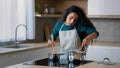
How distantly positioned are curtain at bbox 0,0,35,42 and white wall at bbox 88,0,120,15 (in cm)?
106

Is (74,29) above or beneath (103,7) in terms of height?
beneath

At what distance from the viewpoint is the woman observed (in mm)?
3193

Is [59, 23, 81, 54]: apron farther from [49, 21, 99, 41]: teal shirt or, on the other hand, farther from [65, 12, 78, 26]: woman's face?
[65, 12, 78, 26]: woman's face

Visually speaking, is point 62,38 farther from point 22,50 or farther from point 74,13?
point 22,50

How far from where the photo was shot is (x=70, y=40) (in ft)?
11.3

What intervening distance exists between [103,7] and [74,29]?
178cm

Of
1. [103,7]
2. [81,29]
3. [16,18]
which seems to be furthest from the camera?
[103,7]

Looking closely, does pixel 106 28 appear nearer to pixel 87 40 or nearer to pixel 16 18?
pixel 16 18


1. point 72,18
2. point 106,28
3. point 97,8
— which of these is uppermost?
point 97,8

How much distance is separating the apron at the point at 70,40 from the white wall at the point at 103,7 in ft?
5.49

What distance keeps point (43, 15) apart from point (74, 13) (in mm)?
1955

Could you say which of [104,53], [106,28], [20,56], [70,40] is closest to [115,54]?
[104,53]

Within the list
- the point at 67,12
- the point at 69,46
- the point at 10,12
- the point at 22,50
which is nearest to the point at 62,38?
the point at 69,46

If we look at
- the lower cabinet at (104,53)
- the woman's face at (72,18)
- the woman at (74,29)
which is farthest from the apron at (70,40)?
the lower cabinet at (104,53)
